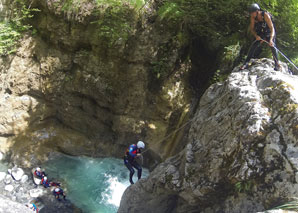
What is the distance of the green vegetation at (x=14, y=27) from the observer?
869 cm

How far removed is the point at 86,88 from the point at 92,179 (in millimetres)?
3993


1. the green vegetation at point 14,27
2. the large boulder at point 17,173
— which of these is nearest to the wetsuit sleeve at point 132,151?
the large boulder at point 17,173

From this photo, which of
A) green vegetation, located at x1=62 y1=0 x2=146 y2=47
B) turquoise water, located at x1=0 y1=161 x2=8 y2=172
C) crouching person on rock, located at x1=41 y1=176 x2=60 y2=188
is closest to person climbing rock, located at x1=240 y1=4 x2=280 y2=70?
green vegetation, located at x1=62 y1=0 x2=146 y2=47

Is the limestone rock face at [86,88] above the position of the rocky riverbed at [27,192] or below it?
above

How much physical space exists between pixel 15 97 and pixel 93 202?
557cm

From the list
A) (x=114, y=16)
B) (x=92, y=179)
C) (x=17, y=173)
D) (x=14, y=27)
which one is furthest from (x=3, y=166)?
(x=114, y=16)

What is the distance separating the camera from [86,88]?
9.38 metres

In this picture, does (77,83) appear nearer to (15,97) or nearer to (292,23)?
(15,97)

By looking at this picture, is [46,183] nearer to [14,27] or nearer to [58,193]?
[58,193]

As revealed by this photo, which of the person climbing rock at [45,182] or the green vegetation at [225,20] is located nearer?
the green vegetation at [225,20]

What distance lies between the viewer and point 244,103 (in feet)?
14.7

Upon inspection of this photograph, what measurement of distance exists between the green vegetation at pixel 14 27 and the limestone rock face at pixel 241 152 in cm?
782

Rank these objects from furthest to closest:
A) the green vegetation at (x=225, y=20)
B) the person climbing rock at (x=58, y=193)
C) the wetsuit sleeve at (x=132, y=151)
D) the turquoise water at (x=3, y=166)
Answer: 1. the turquoise water at (x=3, y=166)
2. the person climbing rock at (x=58, y=193)
3. the wetsuit sleeve at (x=132, y=151)
4. the green vegetation at (x=225, y=20)

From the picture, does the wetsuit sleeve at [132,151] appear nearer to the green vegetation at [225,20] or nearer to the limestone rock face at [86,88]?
the limestone rock face at [86,88]
